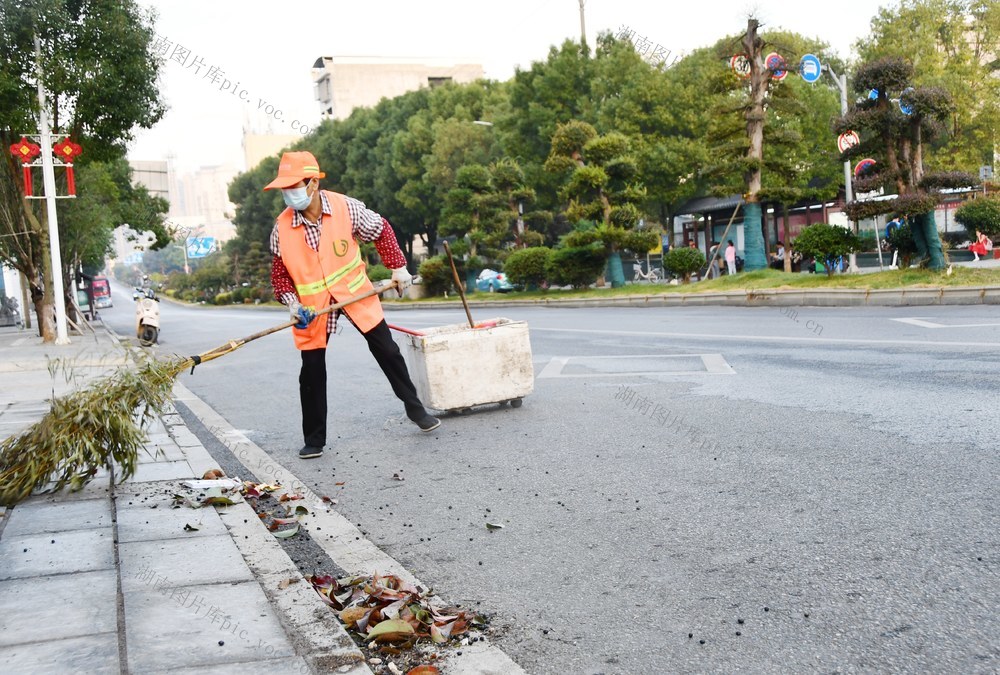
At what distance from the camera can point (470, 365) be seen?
734 cm

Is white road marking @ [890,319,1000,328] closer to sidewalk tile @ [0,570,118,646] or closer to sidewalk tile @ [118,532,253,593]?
sidewalk tile @ [118,532,253,593]

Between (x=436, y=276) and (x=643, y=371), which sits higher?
(x=436, y=276)

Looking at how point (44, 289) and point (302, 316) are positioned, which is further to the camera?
point (44, 289)

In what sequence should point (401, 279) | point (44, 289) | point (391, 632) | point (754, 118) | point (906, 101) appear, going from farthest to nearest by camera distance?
1. point (754, 118)
2. point (44, 289)
3. point (906, 101)
4. point (401, 279)
5. point (391, 632)

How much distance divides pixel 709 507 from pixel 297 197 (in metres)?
3.26

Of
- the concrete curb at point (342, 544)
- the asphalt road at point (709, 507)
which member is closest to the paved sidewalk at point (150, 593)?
the concrete curb at point (342, 544)

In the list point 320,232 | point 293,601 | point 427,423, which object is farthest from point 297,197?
point 293,601

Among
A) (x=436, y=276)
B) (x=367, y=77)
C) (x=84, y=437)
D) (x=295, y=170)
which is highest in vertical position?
(x=367, y=77)

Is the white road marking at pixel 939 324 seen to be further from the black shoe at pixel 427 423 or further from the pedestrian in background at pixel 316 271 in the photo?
the pedestrian in background at pixel 316 271

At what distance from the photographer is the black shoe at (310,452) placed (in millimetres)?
6426

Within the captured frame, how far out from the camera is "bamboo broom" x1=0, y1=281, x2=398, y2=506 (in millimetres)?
4996

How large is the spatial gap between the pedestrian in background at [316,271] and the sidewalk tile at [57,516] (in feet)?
5.63

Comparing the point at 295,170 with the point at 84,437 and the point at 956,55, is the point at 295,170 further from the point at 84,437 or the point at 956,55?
the point at 956,55

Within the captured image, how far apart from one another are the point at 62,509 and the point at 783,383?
17.8ft
